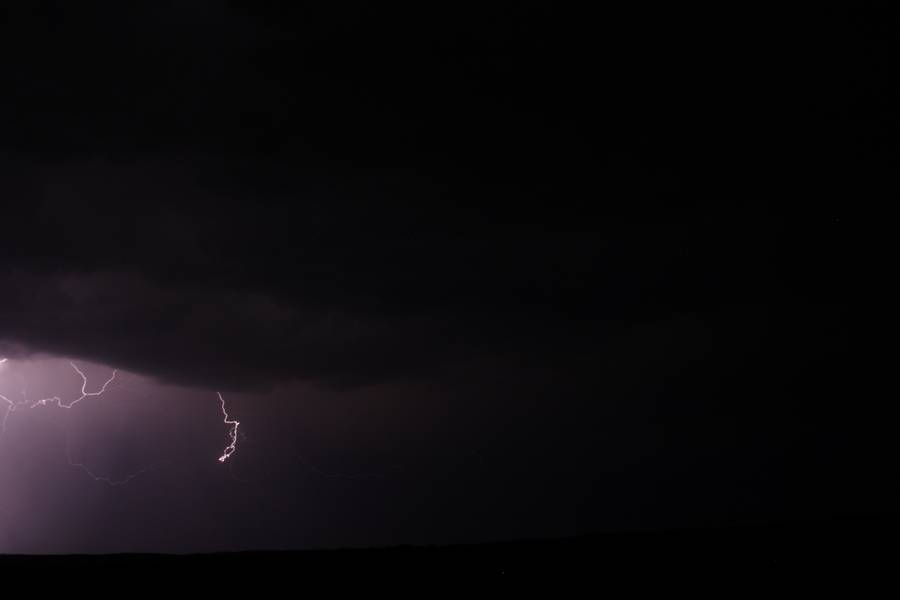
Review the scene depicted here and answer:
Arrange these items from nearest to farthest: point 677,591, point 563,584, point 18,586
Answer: point 677,591 → point 563,584 → point 18,586

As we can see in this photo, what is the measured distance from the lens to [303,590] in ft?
27.8

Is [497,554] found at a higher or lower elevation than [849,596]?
higher

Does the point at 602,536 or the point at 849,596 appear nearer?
the point at 849,596

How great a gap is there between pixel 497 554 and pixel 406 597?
2026 mm

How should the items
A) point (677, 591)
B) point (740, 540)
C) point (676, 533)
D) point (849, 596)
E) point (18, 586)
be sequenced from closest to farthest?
1. point (849, 596)
2. point (677, 591)
3. point (18, 586)
4. point (740, 540)
5. point (676, 533)

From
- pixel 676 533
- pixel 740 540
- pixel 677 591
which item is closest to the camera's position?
pixel 677 591

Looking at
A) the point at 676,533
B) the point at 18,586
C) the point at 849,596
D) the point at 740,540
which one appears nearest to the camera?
the point at 849,596

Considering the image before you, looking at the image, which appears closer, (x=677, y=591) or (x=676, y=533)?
(x=677, y=591)

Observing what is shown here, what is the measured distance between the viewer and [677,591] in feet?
25.1

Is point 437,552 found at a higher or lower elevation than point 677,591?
higher

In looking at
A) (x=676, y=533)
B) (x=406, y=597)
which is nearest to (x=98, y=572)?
(x=406, y=597)

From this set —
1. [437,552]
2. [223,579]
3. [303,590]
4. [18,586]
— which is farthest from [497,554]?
[18,586]

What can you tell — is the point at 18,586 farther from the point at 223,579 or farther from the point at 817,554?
the point at 817,554

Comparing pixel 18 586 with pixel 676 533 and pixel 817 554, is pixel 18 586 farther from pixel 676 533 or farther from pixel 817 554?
pixel 817 554
